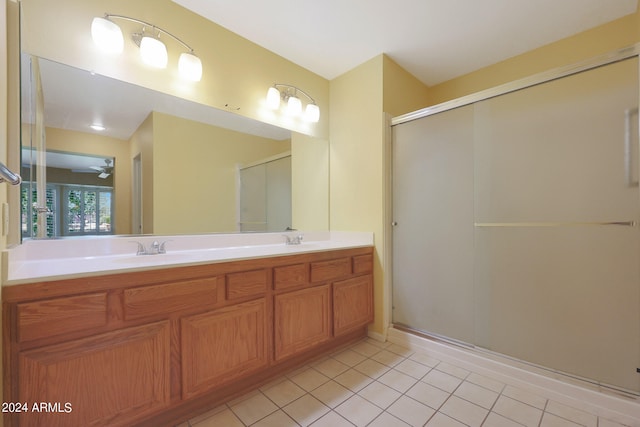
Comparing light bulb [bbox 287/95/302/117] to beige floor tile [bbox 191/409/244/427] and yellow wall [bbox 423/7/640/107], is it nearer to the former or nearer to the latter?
yellow wall [bbox 423/7/640/107]

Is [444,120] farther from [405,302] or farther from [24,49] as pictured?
[24,49]

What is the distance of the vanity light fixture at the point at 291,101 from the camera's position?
2127 mm

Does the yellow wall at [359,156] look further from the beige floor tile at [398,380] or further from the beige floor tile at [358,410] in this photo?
the beige floor tile at [358,410]

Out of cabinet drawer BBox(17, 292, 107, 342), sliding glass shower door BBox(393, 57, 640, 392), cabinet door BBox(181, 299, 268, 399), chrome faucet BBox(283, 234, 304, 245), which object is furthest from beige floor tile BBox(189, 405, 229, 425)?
sliding glass shower door BBox(393, 57, 640, 392)

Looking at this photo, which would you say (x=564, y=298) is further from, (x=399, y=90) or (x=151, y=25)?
(x=151, y=25)

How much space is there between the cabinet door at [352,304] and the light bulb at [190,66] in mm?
1709

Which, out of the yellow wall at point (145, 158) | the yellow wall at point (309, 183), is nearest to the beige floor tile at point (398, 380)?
the yellow wall at point (309, 183)

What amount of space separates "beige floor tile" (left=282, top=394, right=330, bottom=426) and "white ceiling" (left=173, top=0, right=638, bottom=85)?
2.41 meters

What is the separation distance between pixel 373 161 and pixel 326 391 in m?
1.71

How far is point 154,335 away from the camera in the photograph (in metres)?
1.15

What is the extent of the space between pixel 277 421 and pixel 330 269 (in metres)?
0.92

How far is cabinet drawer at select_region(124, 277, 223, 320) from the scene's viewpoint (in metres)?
1.10

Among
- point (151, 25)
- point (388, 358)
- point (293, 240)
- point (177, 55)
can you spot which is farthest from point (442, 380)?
point (151, 25)

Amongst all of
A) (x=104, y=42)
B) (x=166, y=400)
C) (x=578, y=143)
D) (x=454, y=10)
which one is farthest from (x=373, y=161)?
(x=166, y=400)
